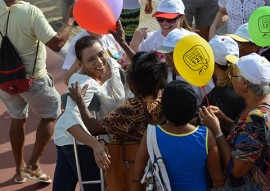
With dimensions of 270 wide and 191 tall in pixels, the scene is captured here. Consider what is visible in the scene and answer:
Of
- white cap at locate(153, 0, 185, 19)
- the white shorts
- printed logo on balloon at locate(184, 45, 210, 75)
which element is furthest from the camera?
the white shorts

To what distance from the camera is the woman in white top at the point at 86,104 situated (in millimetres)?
3637

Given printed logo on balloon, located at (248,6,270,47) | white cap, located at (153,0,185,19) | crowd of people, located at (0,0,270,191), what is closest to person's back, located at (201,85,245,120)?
crowd of people, located at (0,0,270,191)

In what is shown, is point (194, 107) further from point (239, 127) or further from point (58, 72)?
point (58, 72)

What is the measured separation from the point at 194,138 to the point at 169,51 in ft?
3.34

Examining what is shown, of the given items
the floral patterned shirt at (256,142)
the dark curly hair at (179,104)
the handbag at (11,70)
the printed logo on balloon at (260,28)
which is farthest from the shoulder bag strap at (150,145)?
the handbag at (11,70)

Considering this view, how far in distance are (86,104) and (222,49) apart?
104 centimetres

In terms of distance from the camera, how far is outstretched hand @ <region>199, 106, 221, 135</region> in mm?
3141

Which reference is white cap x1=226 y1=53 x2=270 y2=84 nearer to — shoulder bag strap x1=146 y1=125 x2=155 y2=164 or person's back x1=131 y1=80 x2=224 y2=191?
person's back x1=131 y1=80 x2=224 y2=191

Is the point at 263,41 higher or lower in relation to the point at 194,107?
lower

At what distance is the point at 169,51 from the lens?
153 inches

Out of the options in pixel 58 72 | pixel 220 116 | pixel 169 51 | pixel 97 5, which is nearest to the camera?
pixel 220 116

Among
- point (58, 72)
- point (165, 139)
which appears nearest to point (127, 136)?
point (165, 139)

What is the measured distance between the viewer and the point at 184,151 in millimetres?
3023

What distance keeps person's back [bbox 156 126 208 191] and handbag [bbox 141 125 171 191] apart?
0.09 feet
